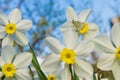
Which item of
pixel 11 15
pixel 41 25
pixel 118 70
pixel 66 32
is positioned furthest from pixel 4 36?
pixel 41 25

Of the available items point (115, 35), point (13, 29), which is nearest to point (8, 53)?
point (13, 29)

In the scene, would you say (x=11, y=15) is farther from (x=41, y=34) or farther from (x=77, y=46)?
(x=41, y=34)

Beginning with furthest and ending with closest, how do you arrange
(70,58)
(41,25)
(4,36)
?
1. (41,25)
2. (4,36)
3. (70,58)

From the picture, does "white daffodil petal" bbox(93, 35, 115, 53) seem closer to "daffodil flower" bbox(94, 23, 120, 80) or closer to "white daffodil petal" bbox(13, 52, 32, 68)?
"daffodil flower" bbox(94, 23, 120, 80)

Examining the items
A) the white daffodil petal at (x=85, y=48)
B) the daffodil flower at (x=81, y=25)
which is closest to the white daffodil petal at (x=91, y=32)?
the daffodil flower at (x=81, y=25)

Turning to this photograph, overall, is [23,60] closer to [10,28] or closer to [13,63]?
[13,63]

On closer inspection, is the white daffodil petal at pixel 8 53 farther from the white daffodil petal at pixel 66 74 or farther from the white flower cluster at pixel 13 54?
the white daffodil petal at pixel 66 74
